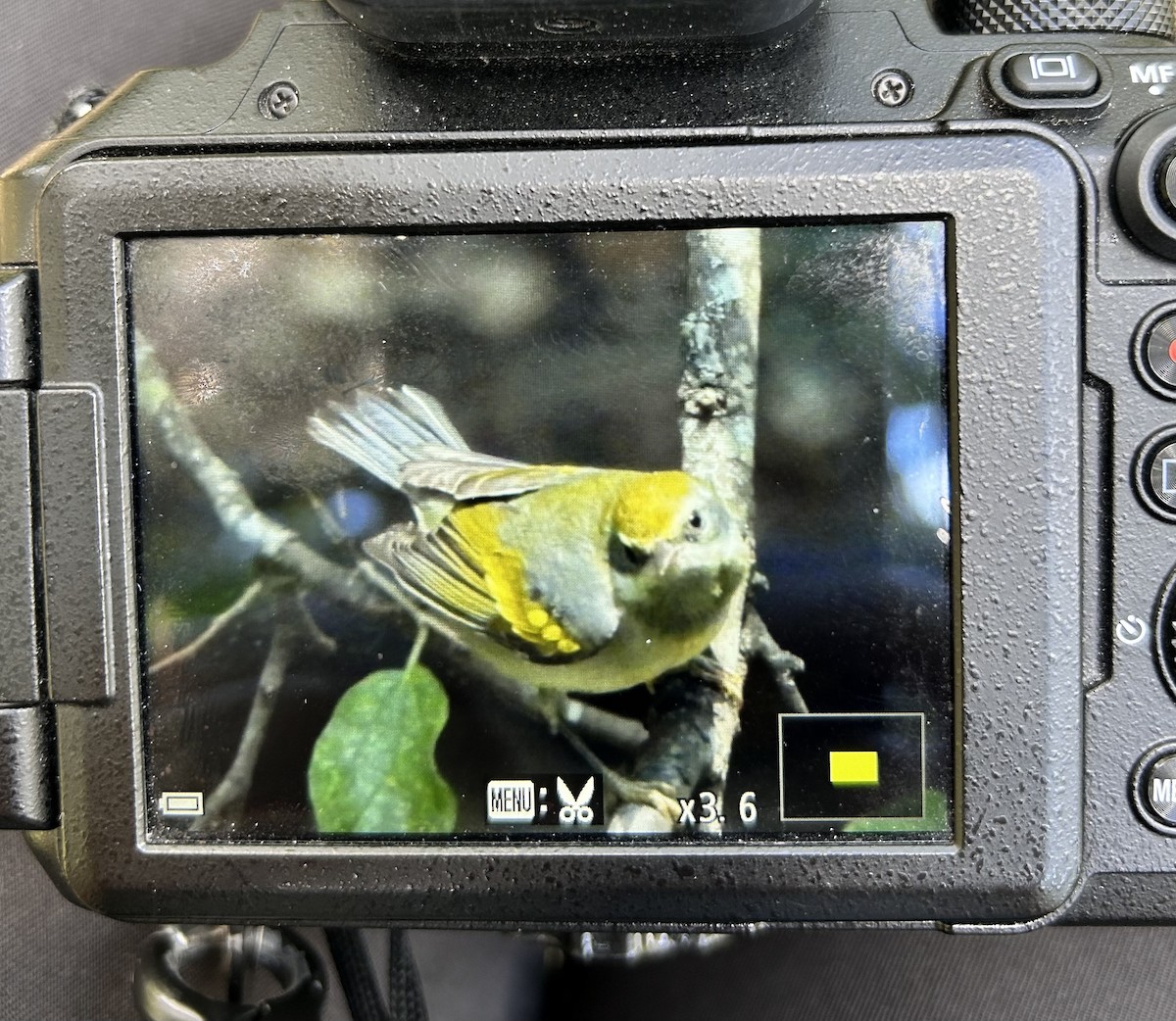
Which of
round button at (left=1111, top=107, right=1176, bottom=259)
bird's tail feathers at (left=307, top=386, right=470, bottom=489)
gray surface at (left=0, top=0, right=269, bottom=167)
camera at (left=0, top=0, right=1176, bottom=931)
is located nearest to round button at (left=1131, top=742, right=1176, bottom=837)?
camera at (left=0, top=0, right=1176, bottom=931)

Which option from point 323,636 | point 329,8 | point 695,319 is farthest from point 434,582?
point 329,8

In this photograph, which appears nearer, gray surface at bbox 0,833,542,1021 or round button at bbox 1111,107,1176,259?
round button at bbox 1111,107,1176,259

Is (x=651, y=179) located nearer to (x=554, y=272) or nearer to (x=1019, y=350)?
(x=554, y=272)

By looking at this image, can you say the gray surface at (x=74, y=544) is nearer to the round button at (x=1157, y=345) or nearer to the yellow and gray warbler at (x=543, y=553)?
the yellow and gray warbler at (x=543, y=553)

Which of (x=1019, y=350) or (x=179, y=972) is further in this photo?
(x=179, y=972)

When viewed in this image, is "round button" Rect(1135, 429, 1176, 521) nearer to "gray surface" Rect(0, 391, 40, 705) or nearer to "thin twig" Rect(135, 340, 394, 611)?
"thin twig" Rect(135, 340, 394, 611)

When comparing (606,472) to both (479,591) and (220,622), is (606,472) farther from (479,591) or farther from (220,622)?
(220,622)
